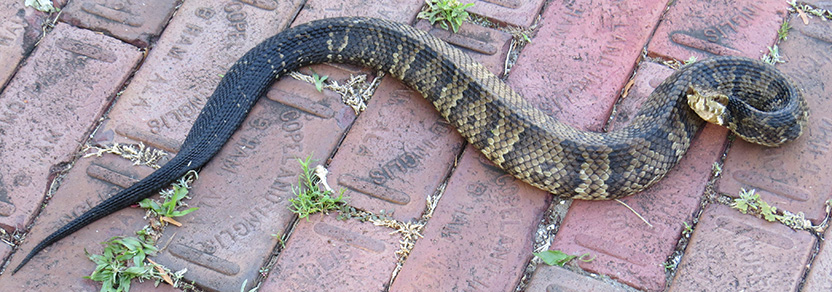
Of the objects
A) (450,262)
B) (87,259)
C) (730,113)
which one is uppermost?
(730,113)

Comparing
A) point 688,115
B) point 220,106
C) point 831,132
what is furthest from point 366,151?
point 831,132

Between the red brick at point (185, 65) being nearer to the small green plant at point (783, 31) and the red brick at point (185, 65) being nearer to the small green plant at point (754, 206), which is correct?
the small green plant at point (754, 206)

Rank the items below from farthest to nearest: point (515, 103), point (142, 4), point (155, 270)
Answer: point (142, 4) < point (515, 103) < point (155, 270)

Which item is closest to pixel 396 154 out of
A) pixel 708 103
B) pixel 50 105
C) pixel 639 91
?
pixel 639 91

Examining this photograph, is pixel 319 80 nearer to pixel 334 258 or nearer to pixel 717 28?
pixel 334 258

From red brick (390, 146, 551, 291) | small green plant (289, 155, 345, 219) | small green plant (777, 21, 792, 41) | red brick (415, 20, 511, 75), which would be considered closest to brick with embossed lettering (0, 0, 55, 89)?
small green plant (289, 155, 345, 219)

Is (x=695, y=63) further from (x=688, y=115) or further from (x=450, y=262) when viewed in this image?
(x=450, y=262)
